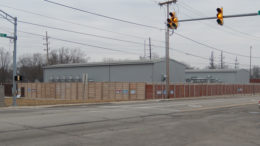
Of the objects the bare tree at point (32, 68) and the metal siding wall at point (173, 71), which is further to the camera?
the bare tree at point (32, 68)

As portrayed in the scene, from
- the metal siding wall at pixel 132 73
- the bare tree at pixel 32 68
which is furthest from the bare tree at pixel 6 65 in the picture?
the metal siding wall at pixel 132 73

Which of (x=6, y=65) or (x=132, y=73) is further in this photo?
(x=6, y=65)

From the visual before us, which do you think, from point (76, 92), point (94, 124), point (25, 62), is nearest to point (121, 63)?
point (76, 92)

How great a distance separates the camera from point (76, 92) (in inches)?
1745

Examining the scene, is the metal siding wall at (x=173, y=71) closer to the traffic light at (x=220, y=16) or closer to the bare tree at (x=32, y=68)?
the traffic light at (x=220, y=16)

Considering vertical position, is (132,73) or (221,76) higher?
(132,73)

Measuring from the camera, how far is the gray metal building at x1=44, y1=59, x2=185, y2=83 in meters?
51.9

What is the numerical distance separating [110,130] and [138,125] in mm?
1807

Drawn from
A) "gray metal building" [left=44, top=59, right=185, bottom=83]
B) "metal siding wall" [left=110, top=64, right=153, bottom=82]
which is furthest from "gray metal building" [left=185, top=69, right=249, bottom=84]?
"metal siding wall" [left=110, top=64, right=153, bottom=82]

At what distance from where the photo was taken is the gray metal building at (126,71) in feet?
170

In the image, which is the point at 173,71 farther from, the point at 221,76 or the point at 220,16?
the point at 220,16

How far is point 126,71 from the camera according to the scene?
179 feet

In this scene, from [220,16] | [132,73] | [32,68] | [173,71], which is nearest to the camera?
[220,16]

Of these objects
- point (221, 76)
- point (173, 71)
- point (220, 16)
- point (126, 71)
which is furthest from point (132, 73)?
point (220, 16)
